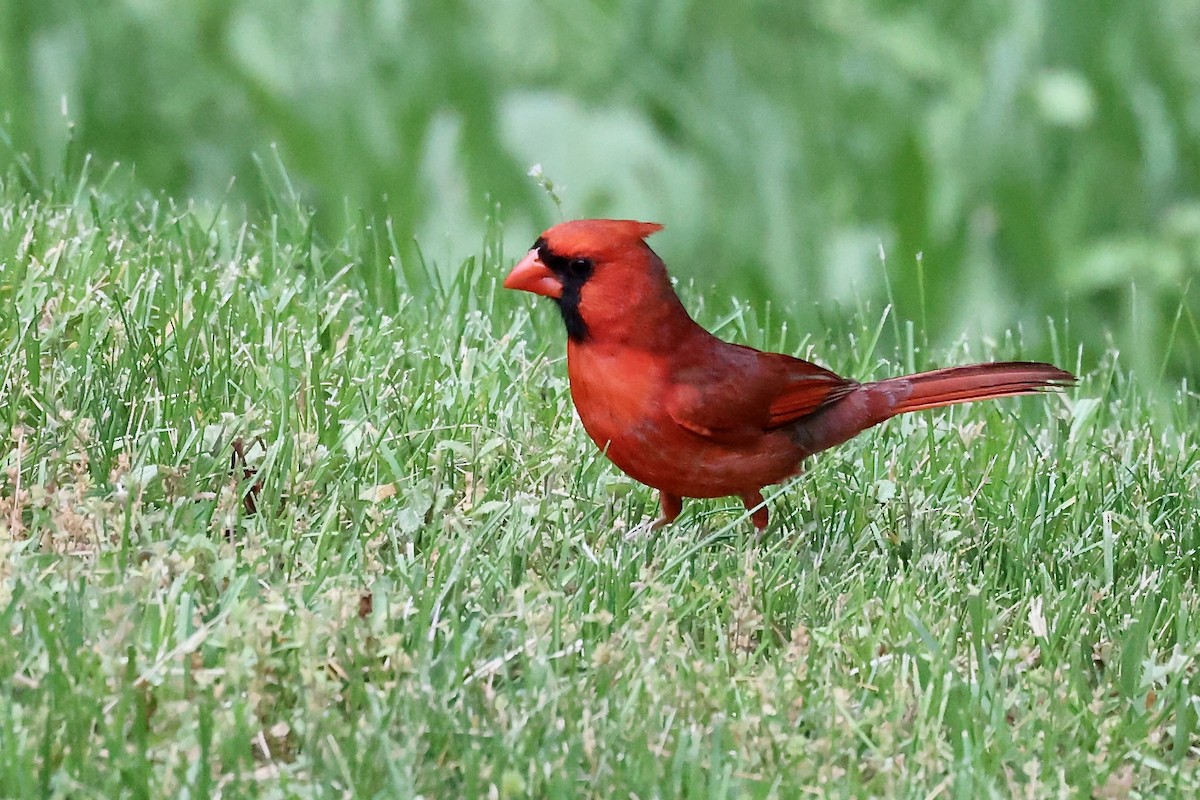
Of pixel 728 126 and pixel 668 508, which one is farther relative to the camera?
pixel 728 126

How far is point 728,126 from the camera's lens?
7.07m

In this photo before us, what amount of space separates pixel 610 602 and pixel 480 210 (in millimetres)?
3305

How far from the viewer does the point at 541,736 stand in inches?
105

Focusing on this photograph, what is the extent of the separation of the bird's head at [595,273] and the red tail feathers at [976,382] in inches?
25.8

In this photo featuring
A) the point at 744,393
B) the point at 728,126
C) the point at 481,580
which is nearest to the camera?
the point at 481,580

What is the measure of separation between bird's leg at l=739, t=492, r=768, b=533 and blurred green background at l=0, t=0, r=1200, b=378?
8.08 feet

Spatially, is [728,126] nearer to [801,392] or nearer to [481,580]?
[801,392]

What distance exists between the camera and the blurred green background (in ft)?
21.2

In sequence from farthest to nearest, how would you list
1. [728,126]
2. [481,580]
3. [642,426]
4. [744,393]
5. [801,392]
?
[728,126] → [801,392] → [744,393] → [642,426] → [481,580]

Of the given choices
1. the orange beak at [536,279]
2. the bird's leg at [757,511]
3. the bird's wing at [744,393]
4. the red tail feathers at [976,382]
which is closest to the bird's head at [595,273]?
the orange beak at [536,279]

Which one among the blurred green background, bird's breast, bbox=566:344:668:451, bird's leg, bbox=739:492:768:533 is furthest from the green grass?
the blurred green background

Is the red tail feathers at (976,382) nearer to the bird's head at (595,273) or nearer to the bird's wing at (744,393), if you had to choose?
the bird's wing at (744,393)

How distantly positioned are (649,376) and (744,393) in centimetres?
24

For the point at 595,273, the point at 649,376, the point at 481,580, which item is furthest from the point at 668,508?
the point at 481,580
